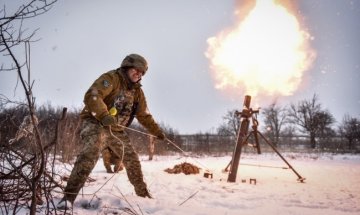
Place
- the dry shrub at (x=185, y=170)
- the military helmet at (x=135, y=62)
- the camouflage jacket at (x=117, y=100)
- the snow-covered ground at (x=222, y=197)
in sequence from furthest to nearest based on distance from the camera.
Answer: the dry shrub at (x=185, y=170), the military helmet at (x=135, y=62), the camouflage jacket at (x=117, y=100), the snow-covered ground at (x=222, y=197)

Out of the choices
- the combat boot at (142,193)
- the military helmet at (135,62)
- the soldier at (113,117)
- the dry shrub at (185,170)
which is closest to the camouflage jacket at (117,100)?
the soldier at (113,117)

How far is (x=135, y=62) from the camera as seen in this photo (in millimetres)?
4297

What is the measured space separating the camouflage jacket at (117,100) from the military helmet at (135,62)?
5.8 inches

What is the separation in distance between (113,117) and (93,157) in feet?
1.86

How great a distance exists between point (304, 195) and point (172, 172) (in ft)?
12.1

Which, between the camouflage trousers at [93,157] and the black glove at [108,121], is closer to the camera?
the camouflage trousers at [93,157]

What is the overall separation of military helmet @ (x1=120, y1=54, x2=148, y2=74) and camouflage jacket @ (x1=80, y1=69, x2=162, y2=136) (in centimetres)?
15

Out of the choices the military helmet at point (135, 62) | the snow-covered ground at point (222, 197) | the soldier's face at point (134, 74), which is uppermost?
the military helmet at point (135, 62)

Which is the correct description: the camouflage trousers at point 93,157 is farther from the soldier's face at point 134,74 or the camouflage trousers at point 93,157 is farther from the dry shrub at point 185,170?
the dry shrub at point 185,170

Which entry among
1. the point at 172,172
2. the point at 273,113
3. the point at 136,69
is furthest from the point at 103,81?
the point at 273,113

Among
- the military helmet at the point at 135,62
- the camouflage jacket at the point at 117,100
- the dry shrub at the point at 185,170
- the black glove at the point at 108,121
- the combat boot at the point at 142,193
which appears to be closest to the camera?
the black glove at the point at 108,121

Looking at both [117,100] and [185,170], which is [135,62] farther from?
[185,170]

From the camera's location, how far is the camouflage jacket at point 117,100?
12.1ft

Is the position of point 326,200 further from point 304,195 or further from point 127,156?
point 127,156
